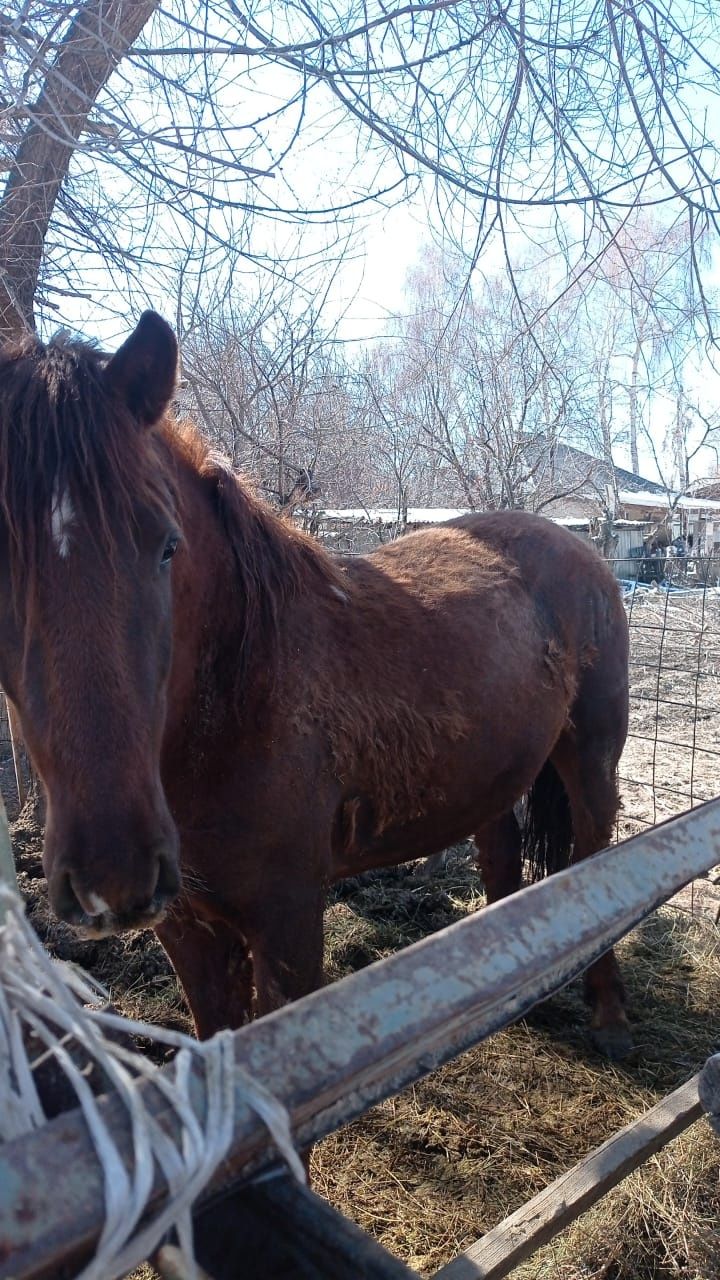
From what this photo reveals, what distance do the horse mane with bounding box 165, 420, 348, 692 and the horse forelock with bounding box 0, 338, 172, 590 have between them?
1.53 ft

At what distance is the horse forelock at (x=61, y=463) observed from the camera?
150 cm

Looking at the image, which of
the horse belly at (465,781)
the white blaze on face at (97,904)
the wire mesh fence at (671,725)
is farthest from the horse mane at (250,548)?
the wire mesh fence at (671,725)

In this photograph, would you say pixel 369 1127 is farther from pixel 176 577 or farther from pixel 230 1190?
pixel 230 1190

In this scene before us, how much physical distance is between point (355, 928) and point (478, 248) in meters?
3.25

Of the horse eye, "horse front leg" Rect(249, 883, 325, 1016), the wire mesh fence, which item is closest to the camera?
the horse eye

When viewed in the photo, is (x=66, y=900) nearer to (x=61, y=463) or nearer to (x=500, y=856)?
(x=61, y=463)

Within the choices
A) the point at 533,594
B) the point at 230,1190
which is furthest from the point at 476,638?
the point at 230,1190

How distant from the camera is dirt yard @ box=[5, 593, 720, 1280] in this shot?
232 centimetres

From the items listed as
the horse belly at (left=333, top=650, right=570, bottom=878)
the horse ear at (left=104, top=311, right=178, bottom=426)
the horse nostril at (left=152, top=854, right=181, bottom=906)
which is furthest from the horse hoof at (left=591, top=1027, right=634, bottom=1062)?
the horse ear at (left=104, top=311, right=178, bottom=426)

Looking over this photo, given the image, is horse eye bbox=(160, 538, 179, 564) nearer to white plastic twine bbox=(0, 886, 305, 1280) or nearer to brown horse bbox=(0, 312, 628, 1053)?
brown horse bbox=(0, 312, 628, 1053)

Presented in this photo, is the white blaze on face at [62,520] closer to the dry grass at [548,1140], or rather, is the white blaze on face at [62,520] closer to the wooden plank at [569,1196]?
the wooden plank at [569,1196]

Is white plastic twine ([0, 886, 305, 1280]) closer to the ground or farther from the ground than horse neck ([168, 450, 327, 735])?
closer to the ground

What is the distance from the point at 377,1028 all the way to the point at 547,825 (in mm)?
3479

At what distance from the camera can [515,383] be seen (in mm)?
7828
